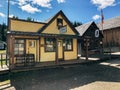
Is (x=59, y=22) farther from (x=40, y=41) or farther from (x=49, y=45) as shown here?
(x=40, y=41)

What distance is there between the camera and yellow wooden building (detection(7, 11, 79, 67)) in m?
12.5

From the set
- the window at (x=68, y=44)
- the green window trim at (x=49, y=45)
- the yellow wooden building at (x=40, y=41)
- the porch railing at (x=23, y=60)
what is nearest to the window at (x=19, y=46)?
the yellow wooden building at (x=40, y=41)

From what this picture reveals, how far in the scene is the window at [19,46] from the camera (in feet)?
43.4

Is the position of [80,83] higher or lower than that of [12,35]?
lower

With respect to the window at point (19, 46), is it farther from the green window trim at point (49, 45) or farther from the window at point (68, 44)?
the window at point (68, 44)

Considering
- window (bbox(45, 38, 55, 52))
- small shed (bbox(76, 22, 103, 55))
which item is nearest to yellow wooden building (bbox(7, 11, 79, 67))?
window (bbox(45, 38, 55, 52))

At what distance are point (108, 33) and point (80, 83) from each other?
2380 centimetres

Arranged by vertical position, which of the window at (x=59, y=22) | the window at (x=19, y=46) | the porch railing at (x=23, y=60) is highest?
the window at (x=59, y=22)

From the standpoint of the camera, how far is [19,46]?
13.5 meters

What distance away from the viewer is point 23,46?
13.8 m

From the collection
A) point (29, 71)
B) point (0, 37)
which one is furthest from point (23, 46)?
point (0, 37)

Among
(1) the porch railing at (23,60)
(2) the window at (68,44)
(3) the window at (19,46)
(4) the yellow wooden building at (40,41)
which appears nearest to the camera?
(1) the porch railing at (23,60)

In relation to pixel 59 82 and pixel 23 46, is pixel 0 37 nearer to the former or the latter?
pixel 23 46

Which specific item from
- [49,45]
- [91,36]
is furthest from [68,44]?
[91,36]
